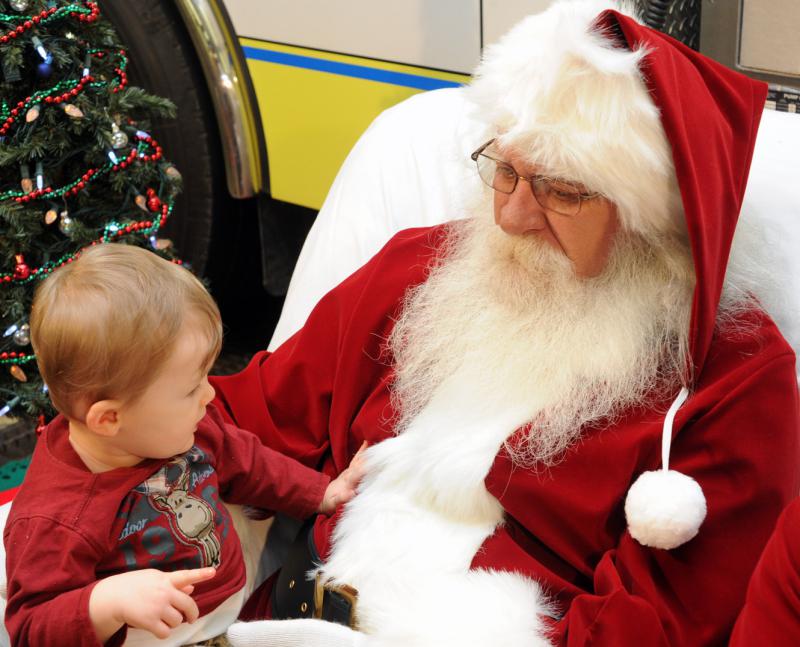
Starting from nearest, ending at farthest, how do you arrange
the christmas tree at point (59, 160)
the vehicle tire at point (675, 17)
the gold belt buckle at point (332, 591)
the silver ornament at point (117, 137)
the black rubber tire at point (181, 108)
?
1. the gold belt buckle at point (332, 591)
2. the vehicle tire at point (675, 17)
3. the christmas tree at point (59, 160)
4. the silver ornament at point (117, 137)
5. the black rubber tire at point (181, 108)

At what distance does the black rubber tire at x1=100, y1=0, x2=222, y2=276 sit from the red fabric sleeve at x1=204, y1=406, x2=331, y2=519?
194 cm

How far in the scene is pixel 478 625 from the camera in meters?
1.52

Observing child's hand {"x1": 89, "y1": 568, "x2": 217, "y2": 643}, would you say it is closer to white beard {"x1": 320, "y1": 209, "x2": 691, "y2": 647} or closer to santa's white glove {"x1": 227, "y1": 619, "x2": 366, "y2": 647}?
santa's white glove {"x1": 227, "y1": 619, "x2": 366, "y2": 647}

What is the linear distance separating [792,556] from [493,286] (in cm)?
78

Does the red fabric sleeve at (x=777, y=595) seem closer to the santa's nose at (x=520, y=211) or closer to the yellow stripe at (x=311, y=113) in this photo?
the santa's nose at (x=520, y=211)

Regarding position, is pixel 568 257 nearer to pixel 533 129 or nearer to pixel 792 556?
pixel 533 129

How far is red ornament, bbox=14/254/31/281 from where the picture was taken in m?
2.76

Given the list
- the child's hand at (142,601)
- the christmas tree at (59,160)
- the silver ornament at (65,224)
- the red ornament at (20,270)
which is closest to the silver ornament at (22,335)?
the christmas tree at (59,160)

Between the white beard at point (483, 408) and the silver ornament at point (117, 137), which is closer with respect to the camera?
the white beard at point (483, 408)

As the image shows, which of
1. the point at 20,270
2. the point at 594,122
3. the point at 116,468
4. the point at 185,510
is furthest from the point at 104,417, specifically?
the point at 20,270

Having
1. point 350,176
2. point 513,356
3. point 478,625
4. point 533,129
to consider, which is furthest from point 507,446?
point 350,176

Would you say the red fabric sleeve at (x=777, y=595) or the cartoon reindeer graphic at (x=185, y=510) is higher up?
the red fabric sleeve at (x=777, y=595)

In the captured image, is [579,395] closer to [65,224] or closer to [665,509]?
[665,509]

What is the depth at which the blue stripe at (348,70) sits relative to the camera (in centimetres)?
292
